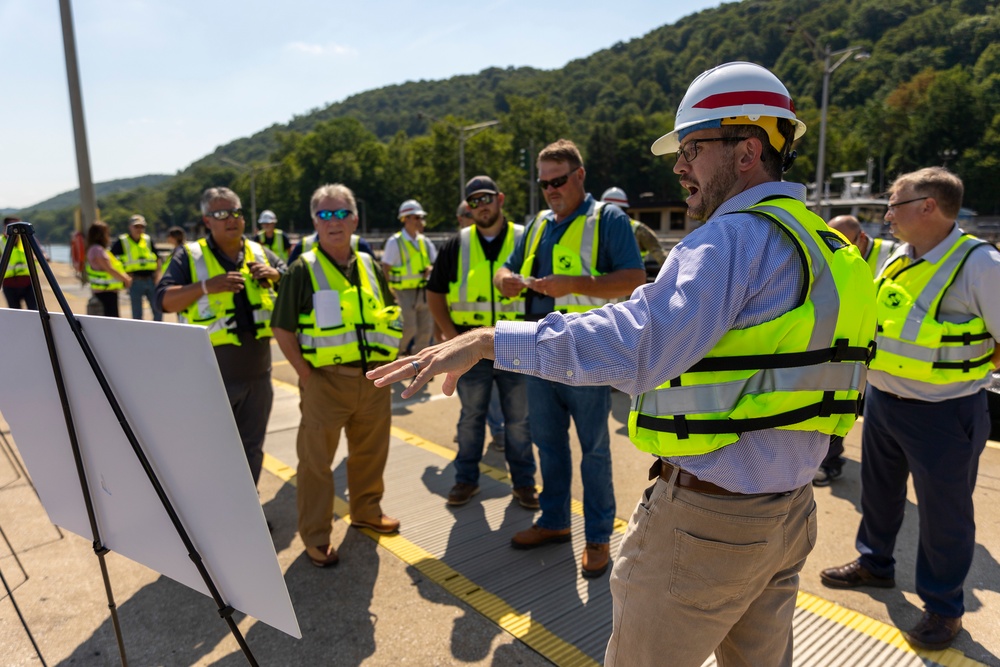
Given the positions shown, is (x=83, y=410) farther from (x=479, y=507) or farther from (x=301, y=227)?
(x=301, y=227)

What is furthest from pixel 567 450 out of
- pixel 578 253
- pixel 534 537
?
pixel 578 253

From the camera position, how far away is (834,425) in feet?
5.95

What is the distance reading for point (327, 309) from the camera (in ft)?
12.3

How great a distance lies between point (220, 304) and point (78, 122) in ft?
31.1

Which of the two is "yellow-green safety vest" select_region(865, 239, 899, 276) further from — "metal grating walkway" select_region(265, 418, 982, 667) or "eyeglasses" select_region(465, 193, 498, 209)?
"eyeglasses" select_region(465, 193, 498, 209)

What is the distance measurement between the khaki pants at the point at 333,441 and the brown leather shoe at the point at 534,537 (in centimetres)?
93

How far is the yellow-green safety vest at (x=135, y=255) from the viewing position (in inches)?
388

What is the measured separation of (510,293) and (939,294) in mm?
2116

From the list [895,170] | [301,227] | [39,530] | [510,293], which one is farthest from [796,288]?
[301,227]

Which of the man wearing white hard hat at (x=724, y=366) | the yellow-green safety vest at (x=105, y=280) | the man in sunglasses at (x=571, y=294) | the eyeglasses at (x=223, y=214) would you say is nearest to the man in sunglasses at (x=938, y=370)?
the man in sunglasses at (x=571, y=294)

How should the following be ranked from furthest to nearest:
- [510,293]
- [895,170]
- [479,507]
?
[895,170], [479,507], [510,293]

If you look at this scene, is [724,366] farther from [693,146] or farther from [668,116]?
[668,116]

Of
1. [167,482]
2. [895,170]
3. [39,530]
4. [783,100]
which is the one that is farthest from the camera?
[895,170]

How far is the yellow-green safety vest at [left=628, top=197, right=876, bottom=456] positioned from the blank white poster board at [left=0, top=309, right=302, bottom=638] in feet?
3.92
